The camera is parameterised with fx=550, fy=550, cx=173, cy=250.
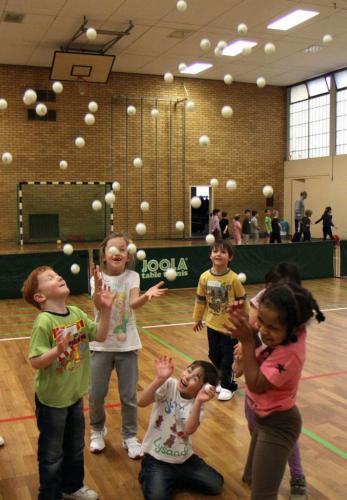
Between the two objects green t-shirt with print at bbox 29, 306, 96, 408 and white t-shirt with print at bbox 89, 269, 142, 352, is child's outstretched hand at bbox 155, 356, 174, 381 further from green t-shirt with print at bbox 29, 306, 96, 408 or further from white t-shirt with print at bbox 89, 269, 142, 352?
white t-shirt with print at bbox 89, 269, 142, 352

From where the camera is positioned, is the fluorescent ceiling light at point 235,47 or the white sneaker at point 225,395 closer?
the white sneaker at point 225,395

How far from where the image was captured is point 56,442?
2.79 metres

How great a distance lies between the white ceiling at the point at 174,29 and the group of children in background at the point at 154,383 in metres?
10.1

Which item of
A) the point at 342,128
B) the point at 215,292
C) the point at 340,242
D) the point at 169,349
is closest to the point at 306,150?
the point at 342,128

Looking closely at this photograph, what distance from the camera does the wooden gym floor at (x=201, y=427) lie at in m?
3.27

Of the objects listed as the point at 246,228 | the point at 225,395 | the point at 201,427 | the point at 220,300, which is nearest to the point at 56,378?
the point at 201,427

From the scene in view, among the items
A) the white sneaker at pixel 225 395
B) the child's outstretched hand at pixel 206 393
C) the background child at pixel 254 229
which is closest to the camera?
the child's outstretched hand at pixel 206 393

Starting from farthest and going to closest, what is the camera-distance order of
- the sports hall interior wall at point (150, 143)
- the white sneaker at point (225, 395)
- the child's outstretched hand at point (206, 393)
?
the sports hall interior wall at point (150, 143) < the white sneaker at point (225, 395) < the child's outstretched hand at point (206, 393)

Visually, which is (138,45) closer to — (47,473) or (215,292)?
(215,292)

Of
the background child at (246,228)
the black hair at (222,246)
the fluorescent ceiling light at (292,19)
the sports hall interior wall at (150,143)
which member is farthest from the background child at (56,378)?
the sports hall interior wall at (150,143)

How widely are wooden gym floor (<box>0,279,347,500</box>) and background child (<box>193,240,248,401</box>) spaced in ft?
1.27

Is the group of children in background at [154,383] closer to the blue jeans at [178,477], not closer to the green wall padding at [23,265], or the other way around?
the blue jeans at [178,477]

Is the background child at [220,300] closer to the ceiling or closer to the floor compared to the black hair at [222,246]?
closer to the floor

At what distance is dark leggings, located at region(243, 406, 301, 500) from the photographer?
2.27 metres
